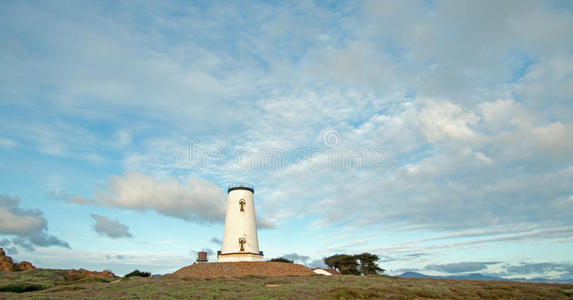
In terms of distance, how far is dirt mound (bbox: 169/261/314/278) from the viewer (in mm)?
41188

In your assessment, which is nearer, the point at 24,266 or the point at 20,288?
the point at 20,288

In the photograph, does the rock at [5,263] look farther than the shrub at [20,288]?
Yes

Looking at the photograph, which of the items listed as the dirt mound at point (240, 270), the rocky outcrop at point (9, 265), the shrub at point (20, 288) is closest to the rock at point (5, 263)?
the rocky outcrop at point (9, 265)

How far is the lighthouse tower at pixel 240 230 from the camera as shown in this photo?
47.8 metres

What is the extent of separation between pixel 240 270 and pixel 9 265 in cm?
3122

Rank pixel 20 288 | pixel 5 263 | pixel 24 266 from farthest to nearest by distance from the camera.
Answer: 1. pixel 24 266
2. pixel 5 263
3. pixel 20 288

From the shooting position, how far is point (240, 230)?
160 feet

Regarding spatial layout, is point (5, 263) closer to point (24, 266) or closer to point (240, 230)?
point (24, 266)

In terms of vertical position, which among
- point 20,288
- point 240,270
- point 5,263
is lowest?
point 240,270

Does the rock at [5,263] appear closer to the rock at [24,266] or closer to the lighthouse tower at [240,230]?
the rock at [24,266]

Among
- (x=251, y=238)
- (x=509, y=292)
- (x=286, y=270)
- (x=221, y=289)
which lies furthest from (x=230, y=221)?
(x=509, y=292)

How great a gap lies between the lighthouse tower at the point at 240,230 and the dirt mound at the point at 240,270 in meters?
2.91

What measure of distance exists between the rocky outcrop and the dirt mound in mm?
23093

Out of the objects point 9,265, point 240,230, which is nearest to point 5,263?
point 9,265
